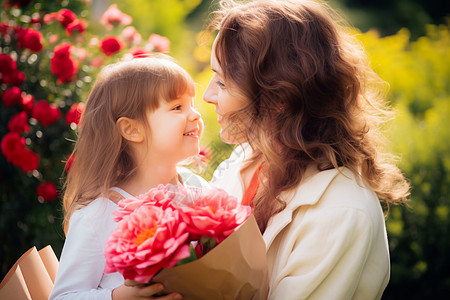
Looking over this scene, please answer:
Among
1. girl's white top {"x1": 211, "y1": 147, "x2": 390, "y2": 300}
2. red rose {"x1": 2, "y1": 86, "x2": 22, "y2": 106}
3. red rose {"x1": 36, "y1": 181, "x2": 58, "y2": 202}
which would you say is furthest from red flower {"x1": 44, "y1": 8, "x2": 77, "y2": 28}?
girl's white top {"x1": 211, "y1": 147, "x2": 390, "y2": 300}

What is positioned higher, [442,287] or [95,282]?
[95,282]

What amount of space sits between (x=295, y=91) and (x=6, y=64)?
245 cm

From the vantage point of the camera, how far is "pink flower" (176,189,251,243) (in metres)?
1.40

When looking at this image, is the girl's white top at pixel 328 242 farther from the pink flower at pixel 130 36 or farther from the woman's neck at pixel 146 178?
the pink flower at pixel 130 36

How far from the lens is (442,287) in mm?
3848

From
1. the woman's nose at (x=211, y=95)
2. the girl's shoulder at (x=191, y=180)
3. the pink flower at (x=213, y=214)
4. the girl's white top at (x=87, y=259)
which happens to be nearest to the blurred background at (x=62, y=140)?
the girl's shoulder at (x=191, y=180)

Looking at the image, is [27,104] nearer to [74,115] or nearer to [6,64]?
[6,64]

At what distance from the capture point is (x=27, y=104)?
11.7 ft

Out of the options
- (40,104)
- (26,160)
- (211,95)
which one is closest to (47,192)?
(26,160)

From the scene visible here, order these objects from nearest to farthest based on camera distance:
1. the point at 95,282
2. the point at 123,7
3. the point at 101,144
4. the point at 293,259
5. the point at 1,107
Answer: the point at 293,259 → the point at 95,282 → the point at 101,144 → the point at 1,107 → the point at 123,7

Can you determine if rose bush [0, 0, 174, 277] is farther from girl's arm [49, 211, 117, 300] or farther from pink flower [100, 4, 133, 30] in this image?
girl's arm [49, 211, 117, 300]

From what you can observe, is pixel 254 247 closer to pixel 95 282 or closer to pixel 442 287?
pixel 95 282

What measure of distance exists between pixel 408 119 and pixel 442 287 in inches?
54.2

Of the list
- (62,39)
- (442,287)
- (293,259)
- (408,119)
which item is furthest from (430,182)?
(62,39)
